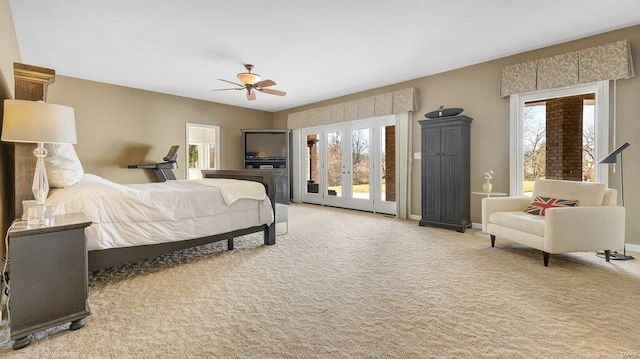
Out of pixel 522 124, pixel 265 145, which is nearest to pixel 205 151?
pixel 265 145

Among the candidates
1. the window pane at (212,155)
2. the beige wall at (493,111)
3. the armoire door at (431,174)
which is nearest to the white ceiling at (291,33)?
the beige wall at (493,111)

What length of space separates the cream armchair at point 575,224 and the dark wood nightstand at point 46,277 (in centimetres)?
377

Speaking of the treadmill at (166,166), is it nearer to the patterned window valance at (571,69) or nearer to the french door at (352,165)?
the french door at (352,165)

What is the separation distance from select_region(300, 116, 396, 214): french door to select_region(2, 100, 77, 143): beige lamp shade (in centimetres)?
517

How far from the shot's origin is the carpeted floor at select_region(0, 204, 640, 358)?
1574mm

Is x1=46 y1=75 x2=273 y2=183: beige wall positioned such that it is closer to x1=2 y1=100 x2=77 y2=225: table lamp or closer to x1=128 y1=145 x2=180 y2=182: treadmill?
x1=128 y1=145 x2=180 y2=182: treadmill

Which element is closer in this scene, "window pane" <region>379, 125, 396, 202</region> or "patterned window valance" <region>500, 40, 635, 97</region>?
"patterned window valance" <region>500, 40, 635, 97</region>

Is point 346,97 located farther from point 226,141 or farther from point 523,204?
point 523,204

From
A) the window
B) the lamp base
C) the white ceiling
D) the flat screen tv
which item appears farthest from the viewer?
the flat screen tv

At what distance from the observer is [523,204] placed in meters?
3.62

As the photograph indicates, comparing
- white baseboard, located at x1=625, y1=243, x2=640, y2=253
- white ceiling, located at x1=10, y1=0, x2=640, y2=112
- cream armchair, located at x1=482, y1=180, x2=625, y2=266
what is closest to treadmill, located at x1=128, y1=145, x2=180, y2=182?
white ceiling, located at x1=10, y1=0, x2=640, y2=112

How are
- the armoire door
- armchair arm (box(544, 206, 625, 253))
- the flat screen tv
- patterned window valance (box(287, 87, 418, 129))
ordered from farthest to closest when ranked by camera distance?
the flat screen tv → patterned window valance (box(287, 87, 418, 129)) → the armoire door → armchair arm (box(544, 206, 625, 253))

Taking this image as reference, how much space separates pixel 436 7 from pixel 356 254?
108 inches

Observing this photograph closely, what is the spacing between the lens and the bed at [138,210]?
7.35 ft
